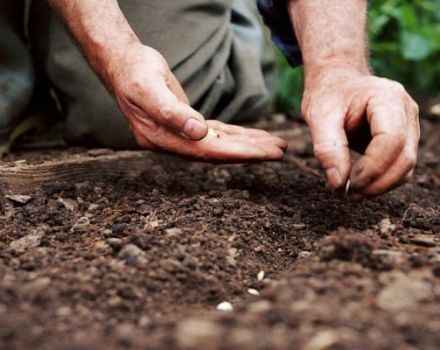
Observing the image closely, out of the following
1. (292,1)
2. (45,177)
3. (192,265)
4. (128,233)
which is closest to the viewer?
(192,265)

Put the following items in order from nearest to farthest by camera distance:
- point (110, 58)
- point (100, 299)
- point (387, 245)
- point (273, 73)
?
point (100, 299)
point (387, 245)
point (110, 58)
point (273, 73)

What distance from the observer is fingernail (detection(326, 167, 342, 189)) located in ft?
5.07

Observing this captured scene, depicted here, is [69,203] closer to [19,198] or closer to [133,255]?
[19,198]

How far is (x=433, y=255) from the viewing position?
4.32 feet

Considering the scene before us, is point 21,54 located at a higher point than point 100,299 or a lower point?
higher

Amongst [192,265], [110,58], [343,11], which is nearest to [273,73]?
[343,11]

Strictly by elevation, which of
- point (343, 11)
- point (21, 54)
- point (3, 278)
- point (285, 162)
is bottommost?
point (285, 162)

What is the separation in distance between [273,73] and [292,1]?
0.88 metres

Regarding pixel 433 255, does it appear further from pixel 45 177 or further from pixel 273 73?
pixel 273 73

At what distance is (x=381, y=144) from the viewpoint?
148cm

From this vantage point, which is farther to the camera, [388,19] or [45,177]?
[388,19]

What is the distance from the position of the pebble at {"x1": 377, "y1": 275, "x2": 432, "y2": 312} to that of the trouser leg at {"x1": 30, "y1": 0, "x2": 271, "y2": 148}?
4.31 feet

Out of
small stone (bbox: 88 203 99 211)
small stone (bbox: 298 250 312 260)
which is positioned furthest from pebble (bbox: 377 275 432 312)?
small stone (bbox: 88 203 99 211)

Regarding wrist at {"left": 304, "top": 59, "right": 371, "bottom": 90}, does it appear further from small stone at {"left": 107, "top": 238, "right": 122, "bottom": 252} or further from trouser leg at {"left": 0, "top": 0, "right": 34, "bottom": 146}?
trouser leg at {"left": 0, "top": 0, "right": 34, "bottom": 146}
